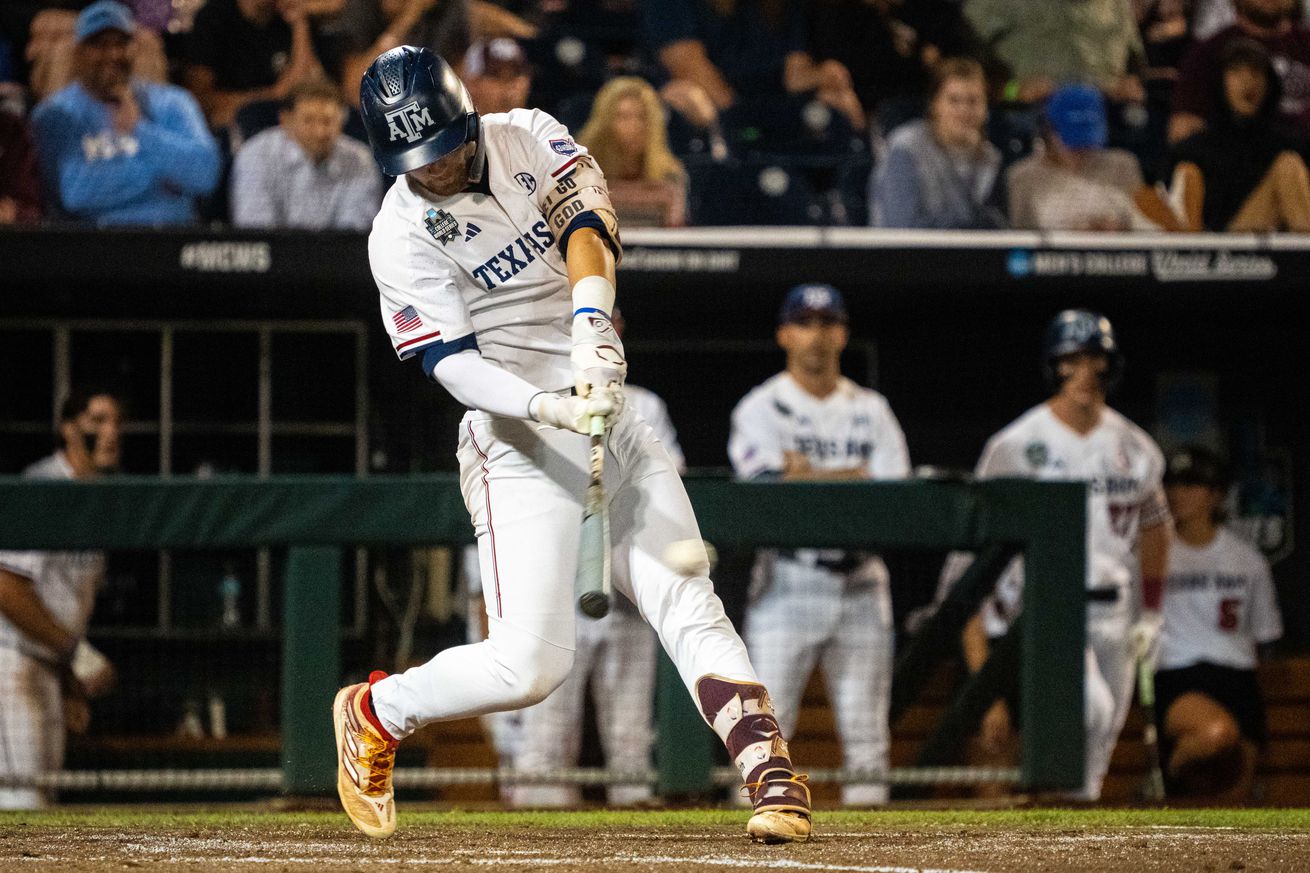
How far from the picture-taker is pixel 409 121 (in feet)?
11.4

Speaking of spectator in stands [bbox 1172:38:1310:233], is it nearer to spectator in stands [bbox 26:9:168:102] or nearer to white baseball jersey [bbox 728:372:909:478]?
white baseball jersey [bbox 728:372:909:478]

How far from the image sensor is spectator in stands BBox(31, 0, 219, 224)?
6.83 meters

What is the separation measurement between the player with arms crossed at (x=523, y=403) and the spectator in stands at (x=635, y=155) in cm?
322

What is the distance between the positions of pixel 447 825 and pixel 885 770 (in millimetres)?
1763

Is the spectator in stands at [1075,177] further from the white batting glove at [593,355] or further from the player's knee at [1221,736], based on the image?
the white batting glove at [593,355]

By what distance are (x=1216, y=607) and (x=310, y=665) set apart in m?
3.41

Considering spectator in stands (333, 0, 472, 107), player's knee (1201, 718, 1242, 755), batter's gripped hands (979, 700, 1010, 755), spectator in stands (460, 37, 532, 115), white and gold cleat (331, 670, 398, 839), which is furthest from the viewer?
spectator in stands (333, 0, 472, 107)

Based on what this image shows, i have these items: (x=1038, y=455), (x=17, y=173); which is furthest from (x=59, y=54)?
(x=1038, y=455)

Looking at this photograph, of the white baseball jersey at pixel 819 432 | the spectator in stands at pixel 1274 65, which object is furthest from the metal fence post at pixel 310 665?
the spectator in stands at pixel 1274 65

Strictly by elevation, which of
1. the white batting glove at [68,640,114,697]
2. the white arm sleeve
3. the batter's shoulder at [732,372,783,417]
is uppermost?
the batter's shoulder at [732,372,783,417]

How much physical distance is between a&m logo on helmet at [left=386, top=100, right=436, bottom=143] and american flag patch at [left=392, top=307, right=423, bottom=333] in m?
0.36

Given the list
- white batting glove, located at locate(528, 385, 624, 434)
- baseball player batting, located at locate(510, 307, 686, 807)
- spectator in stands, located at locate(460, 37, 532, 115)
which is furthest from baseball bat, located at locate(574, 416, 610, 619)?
spectator in stands, located at locate(460, 37, 532, 115)

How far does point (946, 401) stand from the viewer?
326 inches

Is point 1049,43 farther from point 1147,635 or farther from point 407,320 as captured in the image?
point 407,320
